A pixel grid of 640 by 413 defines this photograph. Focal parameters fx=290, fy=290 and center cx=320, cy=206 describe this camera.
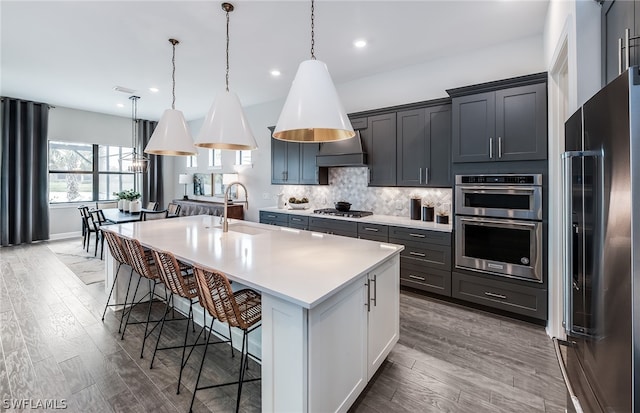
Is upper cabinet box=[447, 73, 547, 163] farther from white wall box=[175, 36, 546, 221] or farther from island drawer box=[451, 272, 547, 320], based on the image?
island drawer box=[451, 272, 547, 320]

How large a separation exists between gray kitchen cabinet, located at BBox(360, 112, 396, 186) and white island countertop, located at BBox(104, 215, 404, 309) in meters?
1.78

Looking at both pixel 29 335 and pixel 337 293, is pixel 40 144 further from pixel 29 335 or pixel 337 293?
pixel 337 293

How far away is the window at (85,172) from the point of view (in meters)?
7.00

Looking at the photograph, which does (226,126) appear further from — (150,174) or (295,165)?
(150,174)

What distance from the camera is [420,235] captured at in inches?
140

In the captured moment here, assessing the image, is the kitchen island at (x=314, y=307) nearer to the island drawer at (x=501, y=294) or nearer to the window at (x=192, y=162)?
the island drawer at (x=501, y=294)

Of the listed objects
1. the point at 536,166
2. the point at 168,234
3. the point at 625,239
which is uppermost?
the point at 536,166

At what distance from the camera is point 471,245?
10.6 ft

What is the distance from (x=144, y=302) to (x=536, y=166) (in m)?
4.47

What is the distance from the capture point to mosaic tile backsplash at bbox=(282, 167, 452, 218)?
403cm

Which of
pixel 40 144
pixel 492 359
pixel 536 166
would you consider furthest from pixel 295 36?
pixel 40 144

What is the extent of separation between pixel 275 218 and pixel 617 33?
4.51m
